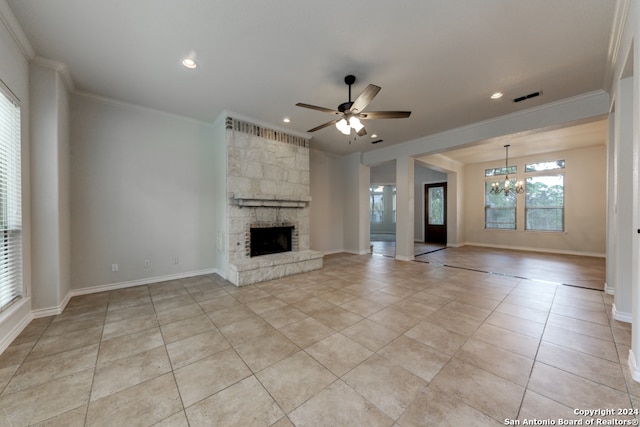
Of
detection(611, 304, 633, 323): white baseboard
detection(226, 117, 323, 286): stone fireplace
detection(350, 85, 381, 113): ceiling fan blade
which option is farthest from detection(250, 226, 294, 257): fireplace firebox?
detection(611, 304, 633, 323): white baseboard

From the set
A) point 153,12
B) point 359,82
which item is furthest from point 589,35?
point 153,12

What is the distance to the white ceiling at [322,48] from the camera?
210 cm

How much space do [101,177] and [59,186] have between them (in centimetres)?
80

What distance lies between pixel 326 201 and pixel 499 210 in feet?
20.1

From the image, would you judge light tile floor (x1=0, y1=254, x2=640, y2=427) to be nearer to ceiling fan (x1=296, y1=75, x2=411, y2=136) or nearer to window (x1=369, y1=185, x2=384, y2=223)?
ceiling fan (x1=296, y1=75, x2=411, y2=136)

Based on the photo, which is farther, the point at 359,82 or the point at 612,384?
the point at 359,82

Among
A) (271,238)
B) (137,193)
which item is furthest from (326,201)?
(137,193)

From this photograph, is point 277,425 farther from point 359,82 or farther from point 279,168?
point 279,168

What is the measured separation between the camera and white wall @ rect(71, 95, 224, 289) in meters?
3.57

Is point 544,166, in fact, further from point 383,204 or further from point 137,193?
point 137,193

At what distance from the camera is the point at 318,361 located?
1947mm

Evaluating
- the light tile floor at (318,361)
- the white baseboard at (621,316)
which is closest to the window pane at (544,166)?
the light tile floor at (318,361)

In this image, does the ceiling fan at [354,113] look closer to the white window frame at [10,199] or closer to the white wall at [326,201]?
the white window frame at [10,199]

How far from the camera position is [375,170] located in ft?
35.5
